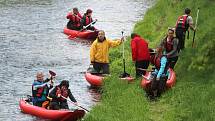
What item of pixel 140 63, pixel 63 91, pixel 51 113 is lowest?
pixel 51 113

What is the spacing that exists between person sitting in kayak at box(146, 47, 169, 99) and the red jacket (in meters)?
0.61

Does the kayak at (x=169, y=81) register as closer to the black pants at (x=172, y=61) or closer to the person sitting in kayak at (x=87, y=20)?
the black pants at (x=172, y=61)

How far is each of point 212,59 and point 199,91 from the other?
989mm

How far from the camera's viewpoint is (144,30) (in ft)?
86.4

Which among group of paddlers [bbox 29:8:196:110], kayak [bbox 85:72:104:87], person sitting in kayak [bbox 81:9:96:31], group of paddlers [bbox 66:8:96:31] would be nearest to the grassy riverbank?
group of paddlers [bbox 29:8:196:110]

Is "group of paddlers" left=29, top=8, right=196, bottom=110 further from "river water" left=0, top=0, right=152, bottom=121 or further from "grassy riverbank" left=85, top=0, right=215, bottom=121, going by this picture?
"river water" left=0, top=0, right=152, bottom=121

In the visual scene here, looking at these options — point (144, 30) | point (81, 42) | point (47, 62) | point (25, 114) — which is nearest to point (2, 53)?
point (47, 62)

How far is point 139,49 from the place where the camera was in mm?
18203

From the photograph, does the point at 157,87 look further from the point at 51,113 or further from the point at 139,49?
the point at 51,113

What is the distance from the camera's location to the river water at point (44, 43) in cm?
1995

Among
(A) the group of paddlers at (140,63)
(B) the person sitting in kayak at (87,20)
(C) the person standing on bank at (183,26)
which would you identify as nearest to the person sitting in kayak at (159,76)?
(A) the group of paddlers at (140,63)

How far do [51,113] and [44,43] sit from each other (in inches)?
488

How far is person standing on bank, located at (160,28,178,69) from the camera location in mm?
17562

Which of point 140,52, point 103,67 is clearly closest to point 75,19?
point 103,67
